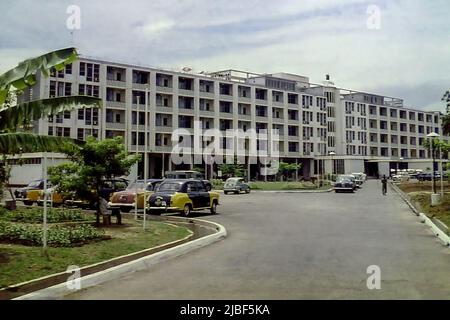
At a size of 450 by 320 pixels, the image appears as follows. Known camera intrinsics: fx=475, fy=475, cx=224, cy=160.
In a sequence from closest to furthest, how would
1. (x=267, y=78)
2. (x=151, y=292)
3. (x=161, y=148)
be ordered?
(x=151, y=292), (x=161, y=148), (x=267, y=78)

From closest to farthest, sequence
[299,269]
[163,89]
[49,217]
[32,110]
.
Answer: [299,269] < [32,110] < [49,217] < [163,89]

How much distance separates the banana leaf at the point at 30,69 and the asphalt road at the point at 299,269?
16.7 ft

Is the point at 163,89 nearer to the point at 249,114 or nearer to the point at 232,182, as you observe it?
the point at 249,114

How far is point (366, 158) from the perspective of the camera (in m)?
89.9

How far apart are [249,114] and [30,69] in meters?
65.0

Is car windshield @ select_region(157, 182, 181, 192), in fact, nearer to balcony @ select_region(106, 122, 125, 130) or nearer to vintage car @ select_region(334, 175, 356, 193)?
vintage car @ select_region(334, 175, 356, 193)

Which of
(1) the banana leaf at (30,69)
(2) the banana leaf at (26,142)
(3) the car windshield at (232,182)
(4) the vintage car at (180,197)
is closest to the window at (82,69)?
(3) the car windshield at (232,182)

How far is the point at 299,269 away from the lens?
9.27m

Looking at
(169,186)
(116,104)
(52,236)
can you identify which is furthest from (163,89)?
(52,236)

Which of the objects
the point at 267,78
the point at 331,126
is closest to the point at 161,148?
the point at 267,78

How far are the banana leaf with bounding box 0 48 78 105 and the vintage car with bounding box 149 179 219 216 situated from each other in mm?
10979
